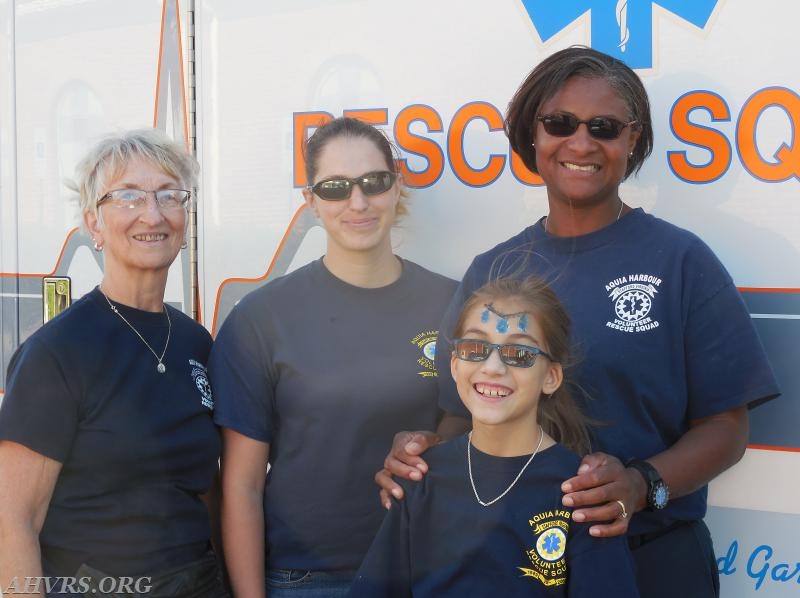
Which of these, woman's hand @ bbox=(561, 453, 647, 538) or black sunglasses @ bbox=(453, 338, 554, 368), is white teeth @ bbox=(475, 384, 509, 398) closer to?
black sunglasses @ bbox=(453, 338, 554, 368)

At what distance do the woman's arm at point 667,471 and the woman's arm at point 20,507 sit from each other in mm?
1082

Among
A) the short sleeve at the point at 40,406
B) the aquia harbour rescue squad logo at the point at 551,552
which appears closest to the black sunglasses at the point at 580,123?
the aquia harbour rescue squad logo at the point at 551,552

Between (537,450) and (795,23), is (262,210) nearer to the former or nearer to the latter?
(537,450)

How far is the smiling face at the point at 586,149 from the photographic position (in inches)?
74.0

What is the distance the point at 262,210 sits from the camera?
8.64 feet

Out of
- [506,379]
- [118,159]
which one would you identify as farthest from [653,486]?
[118,159]

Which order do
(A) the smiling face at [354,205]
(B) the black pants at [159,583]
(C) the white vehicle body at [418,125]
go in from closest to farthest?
(B) the black pants at [159,583] → (C) the white vehicle body at [418,125] → (A) the smiling face at [354,205]

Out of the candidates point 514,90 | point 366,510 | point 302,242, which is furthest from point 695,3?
point 366,510

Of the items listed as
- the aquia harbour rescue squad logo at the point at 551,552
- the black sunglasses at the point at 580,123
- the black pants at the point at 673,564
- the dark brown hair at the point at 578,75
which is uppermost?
the dark brown hair at the point at 578,75

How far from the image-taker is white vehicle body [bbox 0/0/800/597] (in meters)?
2.00

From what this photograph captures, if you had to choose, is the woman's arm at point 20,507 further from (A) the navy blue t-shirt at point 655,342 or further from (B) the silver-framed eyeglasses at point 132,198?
(A) the navy blue t-shirt at point 655,342

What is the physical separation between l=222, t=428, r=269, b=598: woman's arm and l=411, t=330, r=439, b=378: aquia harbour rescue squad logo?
0.43m

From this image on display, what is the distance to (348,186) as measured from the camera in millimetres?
2119

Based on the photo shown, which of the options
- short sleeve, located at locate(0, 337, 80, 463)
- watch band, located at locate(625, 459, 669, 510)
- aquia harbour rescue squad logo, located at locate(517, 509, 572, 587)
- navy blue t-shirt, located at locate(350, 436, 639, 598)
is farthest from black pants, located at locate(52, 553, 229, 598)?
watch band, located at locate(625, 459, 669, 510)
